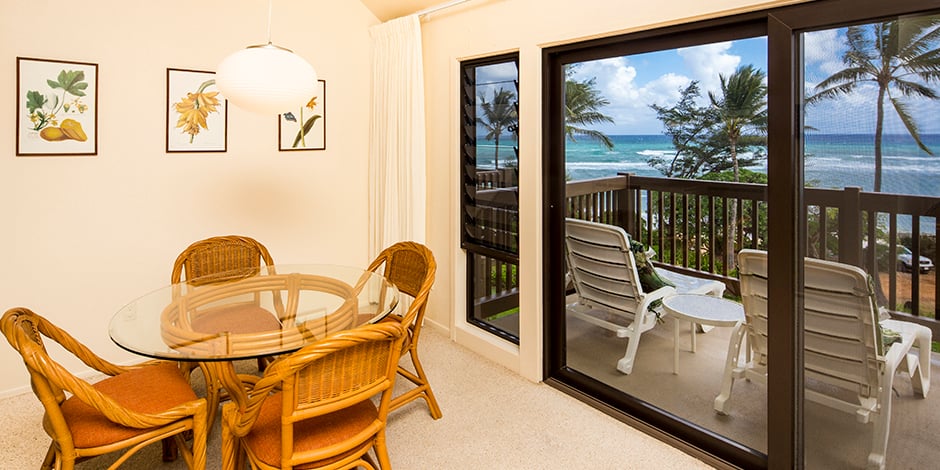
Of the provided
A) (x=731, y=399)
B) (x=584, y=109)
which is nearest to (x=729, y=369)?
(x=731, y=399)

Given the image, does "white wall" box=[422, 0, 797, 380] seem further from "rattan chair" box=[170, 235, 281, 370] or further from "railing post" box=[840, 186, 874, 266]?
"rattan chair" box=[170, 235, 281, 370]

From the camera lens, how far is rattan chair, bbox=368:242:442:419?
2.68 meters

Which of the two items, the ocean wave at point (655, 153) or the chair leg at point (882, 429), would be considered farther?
the ocean wave at point (655, 153)

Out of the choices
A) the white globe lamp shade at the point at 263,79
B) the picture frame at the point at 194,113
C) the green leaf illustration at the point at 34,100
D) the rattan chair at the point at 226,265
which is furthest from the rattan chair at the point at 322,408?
the green leaf illustration at the point at 34,100

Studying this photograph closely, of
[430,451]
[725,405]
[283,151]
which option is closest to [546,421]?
[430,451]

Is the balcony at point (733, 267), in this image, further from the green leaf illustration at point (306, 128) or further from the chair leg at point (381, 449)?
the green leaf illustration at point (306, 128)

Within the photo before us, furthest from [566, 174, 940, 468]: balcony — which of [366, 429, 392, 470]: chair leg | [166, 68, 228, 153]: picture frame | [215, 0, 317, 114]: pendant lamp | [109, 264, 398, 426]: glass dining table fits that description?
[166, 68, 228, 153]: picture frame

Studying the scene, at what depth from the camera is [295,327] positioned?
2158 millimetres

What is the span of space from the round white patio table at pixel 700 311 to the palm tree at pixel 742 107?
58 cm

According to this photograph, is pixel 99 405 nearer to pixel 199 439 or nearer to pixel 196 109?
pixel 199 439

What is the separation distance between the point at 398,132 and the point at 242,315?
1.82m

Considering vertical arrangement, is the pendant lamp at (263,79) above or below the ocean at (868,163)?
above

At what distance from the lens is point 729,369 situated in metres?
2.48

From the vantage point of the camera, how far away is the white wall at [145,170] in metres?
3.03
